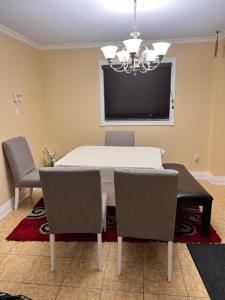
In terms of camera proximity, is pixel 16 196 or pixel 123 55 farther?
pixel 16 196

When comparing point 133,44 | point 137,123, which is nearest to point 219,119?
point 137,123

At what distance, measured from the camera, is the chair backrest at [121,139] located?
11.9ft

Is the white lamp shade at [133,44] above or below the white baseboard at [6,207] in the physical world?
above

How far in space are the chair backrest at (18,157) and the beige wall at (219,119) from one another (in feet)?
9.70

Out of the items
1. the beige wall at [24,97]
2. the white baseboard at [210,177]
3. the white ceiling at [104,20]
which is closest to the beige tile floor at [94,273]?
the beige wall at [24,97]

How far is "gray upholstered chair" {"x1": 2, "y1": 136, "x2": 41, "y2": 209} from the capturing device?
9.50ft

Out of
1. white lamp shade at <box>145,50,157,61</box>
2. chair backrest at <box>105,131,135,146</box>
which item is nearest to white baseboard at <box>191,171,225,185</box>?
chair backrest at <box>105,131,135,146</box>

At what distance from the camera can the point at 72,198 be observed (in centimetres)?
180

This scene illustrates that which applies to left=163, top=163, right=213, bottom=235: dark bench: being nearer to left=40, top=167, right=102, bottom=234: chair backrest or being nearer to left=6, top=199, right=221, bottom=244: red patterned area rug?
left=6, top=199, right=221, bottom=244: red patterned area rug

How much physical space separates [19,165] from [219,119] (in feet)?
10.2

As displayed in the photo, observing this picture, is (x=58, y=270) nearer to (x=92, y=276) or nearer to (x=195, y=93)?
(x=92, y=276)

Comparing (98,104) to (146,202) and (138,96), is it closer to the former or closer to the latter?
(138,96)

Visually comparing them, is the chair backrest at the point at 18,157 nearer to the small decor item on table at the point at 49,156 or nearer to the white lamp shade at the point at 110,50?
the small decor item on table at the point at 49,156

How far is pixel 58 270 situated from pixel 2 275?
46cm
